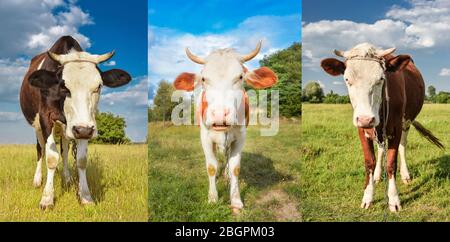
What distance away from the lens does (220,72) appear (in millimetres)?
4223

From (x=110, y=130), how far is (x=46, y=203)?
75.4 inches

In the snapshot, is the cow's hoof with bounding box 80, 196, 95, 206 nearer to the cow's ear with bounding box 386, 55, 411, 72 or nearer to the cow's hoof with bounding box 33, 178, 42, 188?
the cow's hoof with bounding box 33, 178, 42, 188

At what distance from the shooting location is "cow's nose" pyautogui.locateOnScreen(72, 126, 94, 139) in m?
3.82

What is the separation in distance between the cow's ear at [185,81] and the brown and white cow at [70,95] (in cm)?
56

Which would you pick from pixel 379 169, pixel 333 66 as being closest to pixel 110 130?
pixel 333 66

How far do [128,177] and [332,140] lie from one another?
3819 mm

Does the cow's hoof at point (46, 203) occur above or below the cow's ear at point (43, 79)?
below

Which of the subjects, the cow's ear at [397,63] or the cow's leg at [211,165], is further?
the cow's leg at [211,165]

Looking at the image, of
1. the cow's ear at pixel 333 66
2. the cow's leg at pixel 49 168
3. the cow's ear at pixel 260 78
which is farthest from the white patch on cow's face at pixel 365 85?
the cow's leg at pixel 49 168

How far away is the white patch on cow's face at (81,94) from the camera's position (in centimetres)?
390

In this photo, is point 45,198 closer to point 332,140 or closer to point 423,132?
point 332,140

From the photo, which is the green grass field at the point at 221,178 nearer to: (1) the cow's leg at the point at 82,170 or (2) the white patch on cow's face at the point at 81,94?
(1) the cow's leg at the point at 82,170

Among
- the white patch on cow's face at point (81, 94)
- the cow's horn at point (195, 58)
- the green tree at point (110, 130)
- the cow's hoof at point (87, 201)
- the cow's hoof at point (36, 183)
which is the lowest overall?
the cow's hoof at point (87, 201)

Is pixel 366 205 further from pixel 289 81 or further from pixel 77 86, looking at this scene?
pixel 289 81
